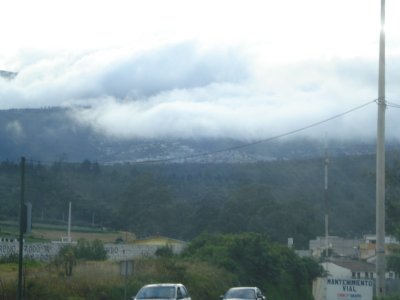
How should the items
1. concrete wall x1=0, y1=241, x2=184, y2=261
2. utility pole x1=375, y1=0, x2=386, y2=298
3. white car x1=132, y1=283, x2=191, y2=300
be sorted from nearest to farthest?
utility pole x1=375, y1=0, x2=386, y2=298
white car x1=132, y1=283, x2=191, y2=300
concrete wall x1=0, y1=241, x2=184, y2=261

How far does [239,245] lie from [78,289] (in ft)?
70.0

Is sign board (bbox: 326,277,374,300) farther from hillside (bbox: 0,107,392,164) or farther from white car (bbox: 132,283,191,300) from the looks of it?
hillside (bbox: 0,107,392,164)

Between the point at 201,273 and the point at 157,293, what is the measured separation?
60.5ft

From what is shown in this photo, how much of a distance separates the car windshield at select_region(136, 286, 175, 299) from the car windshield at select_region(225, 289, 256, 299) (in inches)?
175

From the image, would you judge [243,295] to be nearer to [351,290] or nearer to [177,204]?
[351,290]

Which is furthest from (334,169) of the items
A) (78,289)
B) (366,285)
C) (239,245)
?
(366,285)

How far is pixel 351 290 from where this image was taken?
80.5ft

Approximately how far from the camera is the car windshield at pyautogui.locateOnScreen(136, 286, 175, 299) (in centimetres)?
2925

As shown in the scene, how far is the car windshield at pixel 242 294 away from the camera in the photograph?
3369cm

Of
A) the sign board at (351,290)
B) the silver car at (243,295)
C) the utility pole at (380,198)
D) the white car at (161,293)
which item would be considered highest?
the utility pole at (380,198)

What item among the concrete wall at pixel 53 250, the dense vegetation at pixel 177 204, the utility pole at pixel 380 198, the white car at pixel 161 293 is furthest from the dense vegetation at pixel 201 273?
the dense vegetation at pixel 177 204

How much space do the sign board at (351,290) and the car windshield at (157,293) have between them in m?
6.53

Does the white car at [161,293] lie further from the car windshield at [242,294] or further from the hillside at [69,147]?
the hillside at [69,147]

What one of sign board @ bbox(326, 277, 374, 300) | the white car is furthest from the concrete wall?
sign board @ bbox(326, 277, 374, 300)
